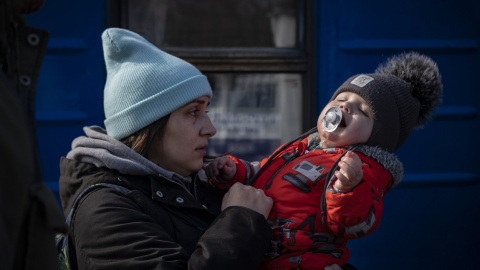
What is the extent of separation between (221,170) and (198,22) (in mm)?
1684

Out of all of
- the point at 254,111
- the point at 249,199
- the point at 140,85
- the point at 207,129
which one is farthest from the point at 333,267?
the point at 254,111

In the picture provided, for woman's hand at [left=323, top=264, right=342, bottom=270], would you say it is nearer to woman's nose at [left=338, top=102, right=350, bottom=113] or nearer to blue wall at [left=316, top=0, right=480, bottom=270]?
woman's nose at [left=338, top=102, right=350, bottom=113]

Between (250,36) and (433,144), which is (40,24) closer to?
(250,36)

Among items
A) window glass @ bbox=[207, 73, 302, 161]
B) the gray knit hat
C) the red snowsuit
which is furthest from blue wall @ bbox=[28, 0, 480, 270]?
the red snowsuit

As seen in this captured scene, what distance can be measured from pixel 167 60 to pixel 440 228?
2406mm

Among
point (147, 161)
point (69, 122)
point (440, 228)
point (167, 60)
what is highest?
point (167, 60)

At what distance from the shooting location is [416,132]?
12.5 feet

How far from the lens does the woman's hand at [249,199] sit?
2.00 meters

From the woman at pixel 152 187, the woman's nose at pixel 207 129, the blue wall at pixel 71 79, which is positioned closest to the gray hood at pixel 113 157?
the woman at pixel 152 187

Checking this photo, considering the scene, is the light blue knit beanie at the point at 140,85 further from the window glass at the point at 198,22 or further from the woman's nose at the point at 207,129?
the window glass at the point at 198,22

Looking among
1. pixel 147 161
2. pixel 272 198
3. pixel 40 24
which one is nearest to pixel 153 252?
pixel 147 161

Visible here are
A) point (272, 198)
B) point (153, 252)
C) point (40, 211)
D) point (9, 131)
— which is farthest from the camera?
point (272, 198)

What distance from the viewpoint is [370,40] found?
3.82m

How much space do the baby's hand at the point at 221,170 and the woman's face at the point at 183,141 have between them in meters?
0.18
